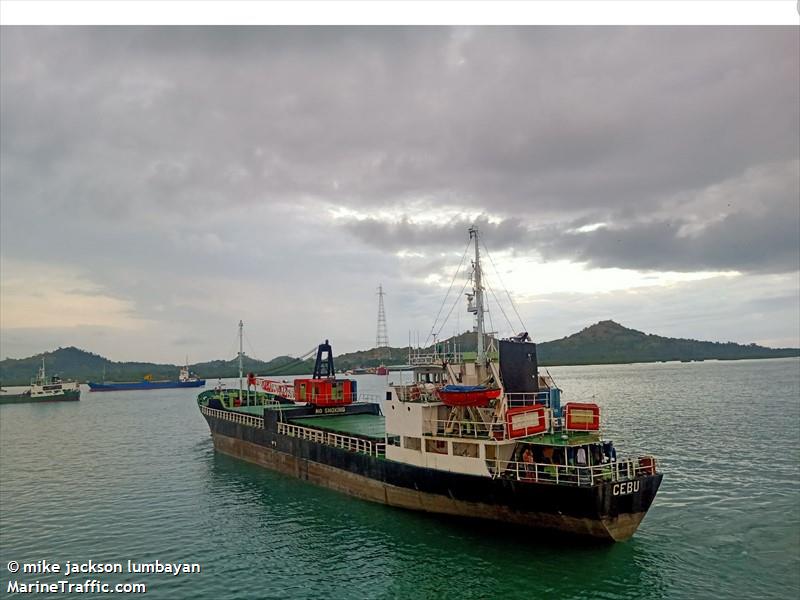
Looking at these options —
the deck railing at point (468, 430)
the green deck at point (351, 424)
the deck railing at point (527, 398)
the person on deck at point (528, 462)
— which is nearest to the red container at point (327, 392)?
the green deck at point (351, 424)

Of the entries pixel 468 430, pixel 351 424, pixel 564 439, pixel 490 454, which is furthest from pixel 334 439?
pixel 564 439

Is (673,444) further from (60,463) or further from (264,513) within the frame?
(60,463)

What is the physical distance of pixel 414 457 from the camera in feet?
102

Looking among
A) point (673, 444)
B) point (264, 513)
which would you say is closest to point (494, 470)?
point (264, 513)

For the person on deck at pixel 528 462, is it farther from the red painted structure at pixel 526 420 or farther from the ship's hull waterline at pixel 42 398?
the ship's hull waterline at pixel 42 398

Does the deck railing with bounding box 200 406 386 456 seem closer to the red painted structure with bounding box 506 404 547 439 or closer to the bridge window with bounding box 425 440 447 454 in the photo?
the bridge window with bounding box 425 440 447 454

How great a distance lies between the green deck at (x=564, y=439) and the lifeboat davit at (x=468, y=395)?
296cm

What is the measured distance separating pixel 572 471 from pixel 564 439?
2.11 m

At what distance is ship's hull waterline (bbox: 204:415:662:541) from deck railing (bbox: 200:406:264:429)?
11183 millimetres

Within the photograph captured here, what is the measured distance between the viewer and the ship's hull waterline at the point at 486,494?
2455 centimetres

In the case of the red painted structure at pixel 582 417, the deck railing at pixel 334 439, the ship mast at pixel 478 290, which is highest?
the ship mast at pixel 478 290

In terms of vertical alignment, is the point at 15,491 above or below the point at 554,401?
below

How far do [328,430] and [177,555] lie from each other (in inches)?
622

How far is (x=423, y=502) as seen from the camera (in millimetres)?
30516
